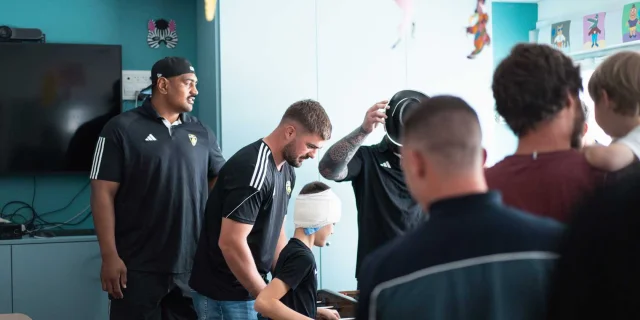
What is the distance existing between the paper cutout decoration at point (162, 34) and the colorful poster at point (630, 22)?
2.81 metres

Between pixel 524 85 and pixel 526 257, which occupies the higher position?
pixel 524 85

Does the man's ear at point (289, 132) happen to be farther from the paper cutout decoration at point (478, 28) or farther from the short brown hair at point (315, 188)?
the paper cutout decoration at point (478, 28)

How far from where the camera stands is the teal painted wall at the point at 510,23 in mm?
→ 5438

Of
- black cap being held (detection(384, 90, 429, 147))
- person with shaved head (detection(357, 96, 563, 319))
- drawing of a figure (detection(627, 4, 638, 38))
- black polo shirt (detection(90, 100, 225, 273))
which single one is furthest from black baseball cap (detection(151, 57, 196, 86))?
drawing of a figure (detection(627, 4, 638, 38))

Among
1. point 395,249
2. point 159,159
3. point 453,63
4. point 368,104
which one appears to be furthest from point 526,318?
point 453,63

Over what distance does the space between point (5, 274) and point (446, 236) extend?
3213 millimetres

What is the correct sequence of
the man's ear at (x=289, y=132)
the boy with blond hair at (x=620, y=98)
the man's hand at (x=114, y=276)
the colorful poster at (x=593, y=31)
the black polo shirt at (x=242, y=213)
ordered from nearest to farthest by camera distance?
the boy with blond hair at (x=620, y=98)
the black polo shirt at (x=242, y=213)
the man's ear at (x=289, y=132)
the man's hand at (x=114, y=276)
the colorful poster at (x=593, y=31)

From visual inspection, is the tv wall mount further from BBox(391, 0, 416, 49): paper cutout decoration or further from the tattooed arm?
the tattooed arm

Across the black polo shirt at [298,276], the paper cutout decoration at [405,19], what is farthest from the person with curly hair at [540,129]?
the paper cutout decoration at [405,19]

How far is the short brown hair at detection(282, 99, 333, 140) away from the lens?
2.63m

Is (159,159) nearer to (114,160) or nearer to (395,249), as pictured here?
(114,160)

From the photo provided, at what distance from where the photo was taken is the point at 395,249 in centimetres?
106

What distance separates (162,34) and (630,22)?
2907 mm

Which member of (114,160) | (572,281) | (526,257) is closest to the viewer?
(572,281)
